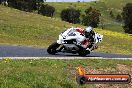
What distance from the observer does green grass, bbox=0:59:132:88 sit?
13250 millimetres

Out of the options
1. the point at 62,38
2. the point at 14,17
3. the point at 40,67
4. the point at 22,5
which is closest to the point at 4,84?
the point at 40,67

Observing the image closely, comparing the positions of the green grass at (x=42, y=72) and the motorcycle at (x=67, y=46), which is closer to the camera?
the green grass at (x=42, y=72)

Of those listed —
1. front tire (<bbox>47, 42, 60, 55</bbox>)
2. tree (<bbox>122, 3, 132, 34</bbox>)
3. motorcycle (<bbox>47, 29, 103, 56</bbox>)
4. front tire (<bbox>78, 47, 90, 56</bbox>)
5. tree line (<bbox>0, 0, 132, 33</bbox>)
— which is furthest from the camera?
tree (<bbox>122, 3, 132, 34</bbox>)

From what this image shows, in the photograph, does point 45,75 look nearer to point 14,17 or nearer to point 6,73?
point 6,73

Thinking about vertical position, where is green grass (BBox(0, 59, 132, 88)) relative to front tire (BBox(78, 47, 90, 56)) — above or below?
above

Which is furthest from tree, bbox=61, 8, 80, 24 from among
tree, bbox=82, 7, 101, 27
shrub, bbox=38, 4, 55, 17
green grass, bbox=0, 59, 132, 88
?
green grass, bbox=0, 59, 132, 88

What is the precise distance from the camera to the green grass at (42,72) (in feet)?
43.5

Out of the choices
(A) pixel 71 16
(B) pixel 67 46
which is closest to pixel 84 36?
(B) pixel 67 46

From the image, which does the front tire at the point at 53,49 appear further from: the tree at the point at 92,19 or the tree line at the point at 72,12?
the tree at the point at 92,19

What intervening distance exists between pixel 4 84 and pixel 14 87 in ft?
1.03

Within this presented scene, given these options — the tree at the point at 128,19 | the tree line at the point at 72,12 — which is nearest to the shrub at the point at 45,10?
the tree line at the point at 72,12

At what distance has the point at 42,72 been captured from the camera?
15.1 meters

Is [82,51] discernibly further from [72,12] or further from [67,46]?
[72,12]

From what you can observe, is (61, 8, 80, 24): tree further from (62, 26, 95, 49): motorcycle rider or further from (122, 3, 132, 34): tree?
(62, 26, 95, 49): motorcycle rider
